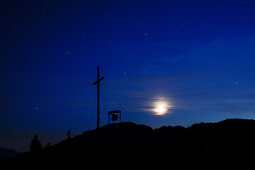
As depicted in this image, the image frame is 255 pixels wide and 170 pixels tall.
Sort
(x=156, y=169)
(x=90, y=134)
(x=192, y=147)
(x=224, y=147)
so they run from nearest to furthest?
(x=156, y=169) < (x=224, y=147) < (x=192, y=147) < (x=90, y=134)

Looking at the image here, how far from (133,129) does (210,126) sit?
295 inches

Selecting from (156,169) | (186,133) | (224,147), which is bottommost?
(156,169)

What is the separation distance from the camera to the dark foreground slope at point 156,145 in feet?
53.8

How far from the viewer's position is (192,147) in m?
17.7

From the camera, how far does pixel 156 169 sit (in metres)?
15.1

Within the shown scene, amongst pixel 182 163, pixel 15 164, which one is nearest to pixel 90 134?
pixel 15 164

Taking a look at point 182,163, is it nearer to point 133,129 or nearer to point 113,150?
point 113,150

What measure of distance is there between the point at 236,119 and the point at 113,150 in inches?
490

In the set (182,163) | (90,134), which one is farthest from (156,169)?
(90,134)

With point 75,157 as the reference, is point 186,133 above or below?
above

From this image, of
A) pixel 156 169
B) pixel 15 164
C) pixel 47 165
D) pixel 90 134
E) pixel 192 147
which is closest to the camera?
pixel 156 169

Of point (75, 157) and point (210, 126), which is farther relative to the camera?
point (210, 126)

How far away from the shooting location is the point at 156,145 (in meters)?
19.5

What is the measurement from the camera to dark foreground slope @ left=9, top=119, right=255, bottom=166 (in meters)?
16.4
